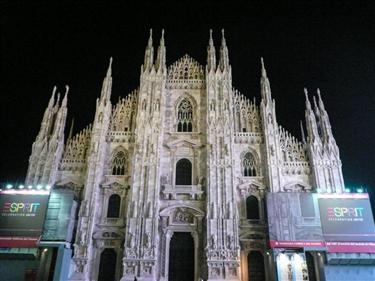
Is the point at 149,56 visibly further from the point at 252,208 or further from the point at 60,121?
the point at 252,208

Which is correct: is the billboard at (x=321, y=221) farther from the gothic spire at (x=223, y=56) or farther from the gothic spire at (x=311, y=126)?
the gothic spire at (x=223, y=56)

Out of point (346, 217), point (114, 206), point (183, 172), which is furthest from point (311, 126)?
point (114, 206)

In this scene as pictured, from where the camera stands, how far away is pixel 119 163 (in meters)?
30.1

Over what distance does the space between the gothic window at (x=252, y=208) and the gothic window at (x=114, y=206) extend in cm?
1124

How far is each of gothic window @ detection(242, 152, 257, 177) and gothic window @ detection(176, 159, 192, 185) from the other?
16.4 feet

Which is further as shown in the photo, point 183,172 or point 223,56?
point 223,56

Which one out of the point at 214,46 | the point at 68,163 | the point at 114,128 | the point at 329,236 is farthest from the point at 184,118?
the point at 329,236

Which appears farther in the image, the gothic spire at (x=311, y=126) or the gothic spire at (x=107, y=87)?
the gothic spire at (x=107, y=87)

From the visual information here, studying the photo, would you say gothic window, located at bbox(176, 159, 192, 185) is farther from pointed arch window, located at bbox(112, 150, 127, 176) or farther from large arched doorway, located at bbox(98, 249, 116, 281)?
large arched doorway, located at bbox(98, 249, 116, 281)

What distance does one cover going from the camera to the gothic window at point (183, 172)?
1154 inches

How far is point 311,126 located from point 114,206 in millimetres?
19277

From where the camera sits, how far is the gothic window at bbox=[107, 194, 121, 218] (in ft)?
92.3

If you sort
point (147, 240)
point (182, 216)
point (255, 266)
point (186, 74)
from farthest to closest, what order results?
1. point (186, 74)
2. point (182, 216)
3. point (255, 266)
4. point (147, 240)

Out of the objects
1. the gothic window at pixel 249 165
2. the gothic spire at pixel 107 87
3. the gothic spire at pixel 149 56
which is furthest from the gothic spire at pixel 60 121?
the gothic window at pixel 249 165
